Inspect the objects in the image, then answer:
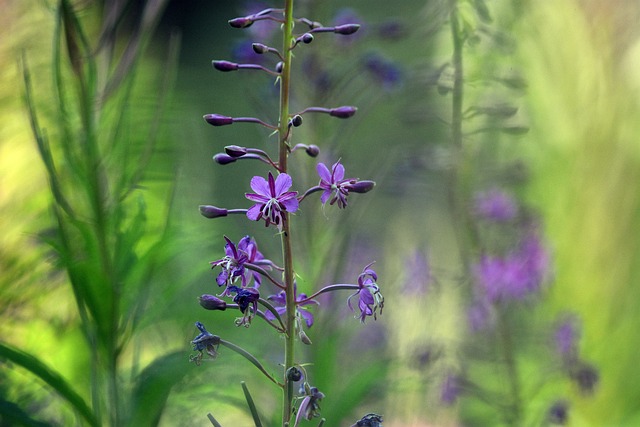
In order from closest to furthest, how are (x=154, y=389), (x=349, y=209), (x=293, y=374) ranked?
(x=293, y=374), (x=154, y=389), (x=349, y=209)

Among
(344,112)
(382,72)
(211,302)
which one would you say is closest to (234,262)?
(211,302)

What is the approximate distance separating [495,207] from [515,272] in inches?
4.1

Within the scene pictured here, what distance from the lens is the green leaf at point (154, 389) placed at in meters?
0.68

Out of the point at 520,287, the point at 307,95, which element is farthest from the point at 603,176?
the point at 307,95

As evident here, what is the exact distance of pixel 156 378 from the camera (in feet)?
2.22

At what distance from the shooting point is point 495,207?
116 cm

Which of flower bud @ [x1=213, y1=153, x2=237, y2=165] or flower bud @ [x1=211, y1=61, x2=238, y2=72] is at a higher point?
flower bud @ [x1=211, y1=61, x2=238, y2=72]

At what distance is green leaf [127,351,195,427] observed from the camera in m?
0.68

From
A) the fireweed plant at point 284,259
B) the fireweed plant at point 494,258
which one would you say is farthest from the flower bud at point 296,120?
the fireweed plant at point 494,258

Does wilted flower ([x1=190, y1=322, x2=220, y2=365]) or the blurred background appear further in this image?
the blurred background

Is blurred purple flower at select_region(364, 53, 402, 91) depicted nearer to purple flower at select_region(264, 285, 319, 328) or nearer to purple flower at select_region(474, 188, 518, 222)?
purple flower at select_region(474, 188, 518, 222)

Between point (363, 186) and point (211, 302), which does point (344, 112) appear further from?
point (211, 302)

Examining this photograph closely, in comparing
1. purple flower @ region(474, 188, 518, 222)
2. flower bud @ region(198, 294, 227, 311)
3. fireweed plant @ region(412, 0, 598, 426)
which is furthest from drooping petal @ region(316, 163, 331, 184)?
purple flower @ region(474, 188, 518, 222)

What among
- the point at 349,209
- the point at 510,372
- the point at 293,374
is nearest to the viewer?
the point at 293,374
